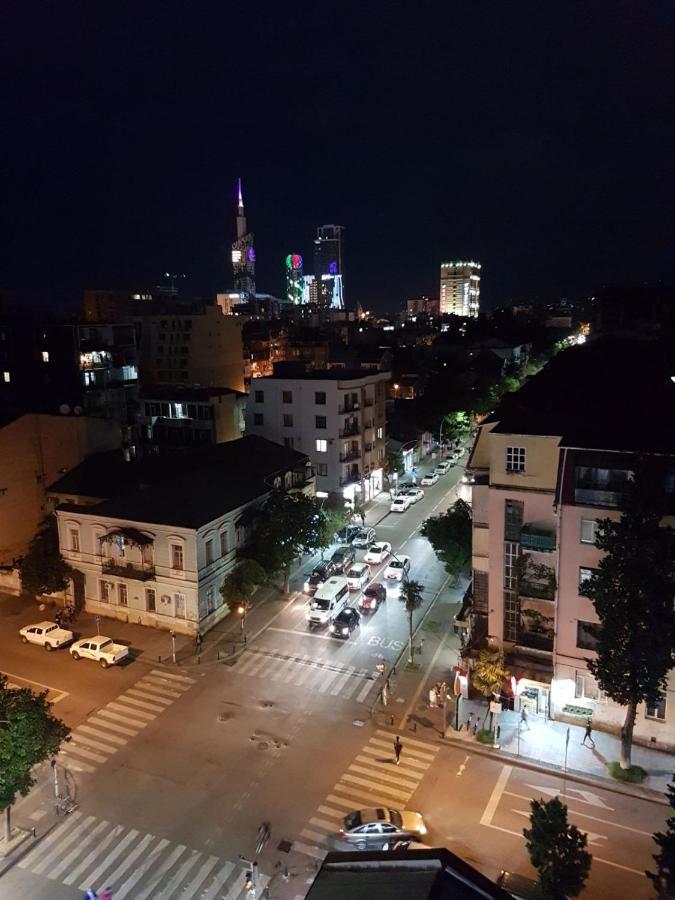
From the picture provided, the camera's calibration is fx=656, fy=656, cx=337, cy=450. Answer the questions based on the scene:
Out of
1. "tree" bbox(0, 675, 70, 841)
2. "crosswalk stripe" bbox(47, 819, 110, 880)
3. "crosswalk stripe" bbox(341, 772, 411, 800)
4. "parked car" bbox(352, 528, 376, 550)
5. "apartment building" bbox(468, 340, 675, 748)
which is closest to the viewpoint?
"tree" bbox(0, 675, 70, 841)

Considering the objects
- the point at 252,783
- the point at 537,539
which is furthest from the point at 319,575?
the point at 252,783

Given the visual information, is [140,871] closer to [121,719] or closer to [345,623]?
[121,719]

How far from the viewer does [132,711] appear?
104ft

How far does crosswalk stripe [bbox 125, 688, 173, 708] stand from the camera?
32.2 metres

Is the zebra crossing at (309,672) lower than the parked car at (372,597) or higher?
lower

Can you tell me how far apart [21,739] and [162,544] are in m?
17.0

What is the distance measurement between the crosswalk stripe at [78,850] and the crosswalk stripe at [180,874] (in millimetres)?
3766

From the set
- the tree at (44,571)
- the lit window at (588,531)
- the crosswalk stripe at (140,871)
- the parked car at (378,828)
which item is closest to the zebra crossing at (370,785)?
the parked car at (378,828)

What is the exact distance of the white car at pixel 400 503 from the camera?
62491 millimetres

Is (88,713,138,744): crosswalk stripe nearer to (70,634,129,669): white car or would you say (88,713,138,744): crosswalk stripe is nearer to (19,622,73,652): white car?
(70,634,129,669): white car

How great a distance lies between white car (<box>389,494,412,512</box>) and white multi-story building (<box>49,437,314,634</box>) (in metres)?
19.4

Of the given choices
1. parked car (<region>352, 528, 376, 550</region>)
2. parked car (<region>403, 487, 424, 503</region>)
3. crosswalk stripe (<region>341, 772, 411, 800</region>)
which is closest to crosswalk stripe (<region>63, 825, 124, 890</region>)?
crosswalk stripe (<region>341, 772, 411, 800</region>)

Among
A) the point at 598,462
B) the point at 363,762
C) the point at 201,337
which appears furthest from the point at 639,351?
the point at 201,337

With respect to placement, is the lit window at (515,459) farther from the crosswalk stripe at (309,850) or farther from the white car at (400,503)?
the white car at (400,503)
